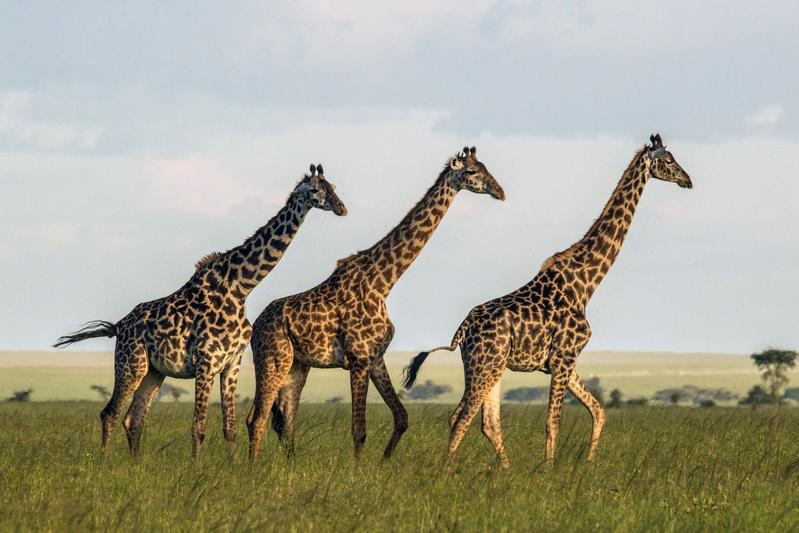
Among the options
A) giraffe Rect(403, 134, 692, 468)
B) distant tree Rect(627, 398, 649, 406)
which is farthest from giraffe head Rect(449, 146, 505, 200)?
distant tree Rect(627, 398, 649, 406)

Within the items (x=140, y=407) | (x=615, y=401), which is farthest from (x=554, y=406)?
(x=615, y=401)

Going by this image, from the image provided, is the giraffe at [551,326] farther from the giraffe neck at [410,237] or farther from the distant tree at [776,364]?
the distant tree at [776,364]

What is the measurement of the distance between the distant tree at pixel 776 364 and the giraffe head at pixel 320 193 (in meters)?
33.1

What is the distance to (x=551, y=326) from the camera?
42.2 ft

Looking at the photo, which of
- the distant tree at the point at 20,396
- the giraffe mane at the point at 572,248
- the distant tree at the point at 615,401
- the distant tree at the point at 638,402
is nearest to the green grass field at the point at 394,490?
the giraffe mane at the point at 572,248

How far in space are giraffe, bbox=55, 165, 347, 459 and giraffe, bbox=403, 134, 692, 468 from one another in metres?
2.07

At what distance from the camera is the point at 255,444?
1272 centimetres

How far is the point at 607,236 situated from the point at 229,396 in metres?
4.86

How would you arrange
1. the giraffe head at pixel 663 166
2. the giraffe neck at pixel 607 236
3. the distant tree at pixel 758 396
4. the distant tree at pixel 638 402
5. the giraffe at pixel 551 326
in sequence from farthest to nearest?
the distant tree at pixel 758 396, the distant tree at pixel 638 402, the giraffe head at pixel 663 166, the giraffe neck at pixel 607 236, the giraffe at pixel 551 326

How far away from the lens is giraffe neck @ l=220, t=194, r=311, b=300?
43.5 ft

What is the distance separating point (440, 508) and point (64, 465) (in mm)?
4733

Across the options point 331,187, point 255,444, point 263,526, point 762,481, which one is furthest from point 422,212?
point 263,526

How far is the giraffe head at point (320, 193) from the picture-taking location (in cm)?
1296

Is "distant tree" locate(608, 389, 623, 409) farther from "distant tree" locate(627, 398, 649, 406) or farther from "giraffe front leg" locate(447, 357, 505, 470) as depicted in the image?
"giraffe front leg" locate(447, 357, 505, 470)
